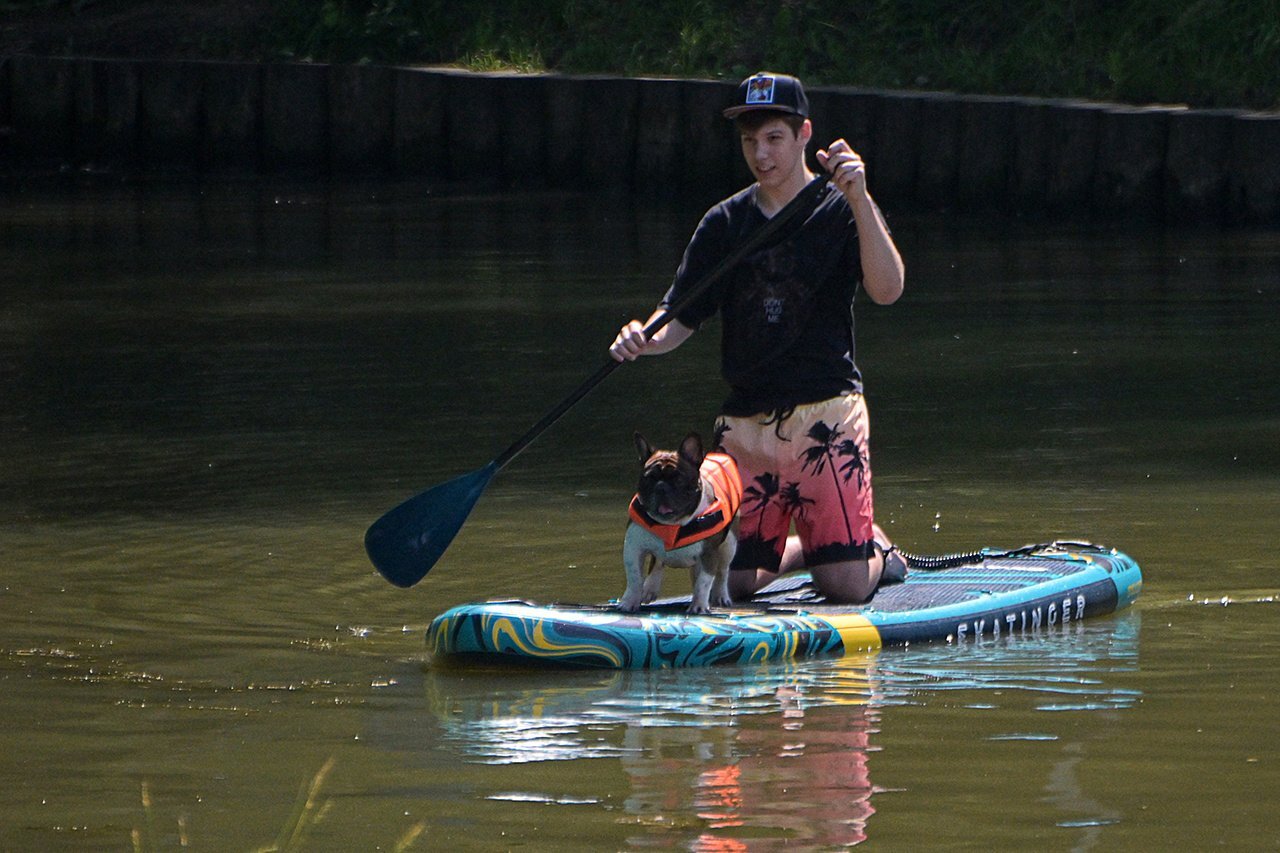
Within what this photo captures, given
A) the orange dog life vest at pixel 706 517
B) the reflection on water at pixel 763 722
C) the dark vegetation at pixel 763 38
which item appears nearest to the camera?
the reflection on water at pixel 763 722

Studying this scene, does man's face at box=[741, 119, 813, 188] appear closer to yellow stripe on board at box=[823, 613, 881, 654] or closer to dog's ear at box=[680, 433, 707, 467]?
dog's ear at box=[680, 433, 707, 467]

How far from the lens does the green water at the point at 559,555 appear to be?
565 cm

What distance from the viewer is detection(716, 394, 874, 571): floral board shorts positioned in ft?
23.9

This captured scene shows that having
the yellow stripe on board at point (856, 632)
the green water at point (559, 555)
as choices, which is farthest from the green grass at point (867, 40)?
the yellow stripe on board at point (856, 632)

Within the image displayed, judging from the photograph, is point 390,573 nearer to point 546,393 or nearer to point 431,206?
point 546,393

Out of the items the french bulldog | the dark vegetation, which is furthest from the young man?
the dark vegetation

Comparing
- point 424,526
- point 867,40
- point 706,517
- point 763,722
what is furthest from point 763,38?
point 763,722

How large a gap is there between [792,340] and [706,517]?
62 centimetres

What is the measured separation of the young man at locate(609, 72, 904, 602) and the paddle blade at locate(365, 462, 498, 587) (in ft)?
2.51

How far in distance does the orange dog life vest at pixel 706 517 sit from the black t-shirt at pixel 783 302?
311mm

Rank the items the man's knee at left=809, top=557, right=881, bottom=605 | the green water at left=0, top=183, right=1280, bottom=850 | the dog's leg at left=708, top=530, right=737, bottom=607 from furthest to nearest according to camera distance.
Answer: the man's knee at left=809, top=557, right=881, bottom=605 < the dog's leg at left=708, top=530, right=737, bottom=607 < the green water at left=0, top=183, right=1280, bottom=850

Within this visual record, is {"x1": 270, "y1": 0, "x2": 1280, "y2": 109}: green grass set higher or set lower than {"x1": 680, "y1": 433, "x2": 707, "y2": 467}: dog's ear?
higher

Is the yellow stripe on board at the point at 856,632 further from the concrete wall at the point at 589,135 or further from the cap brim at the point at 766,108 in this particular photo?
the concrete wall at the point at 589,135

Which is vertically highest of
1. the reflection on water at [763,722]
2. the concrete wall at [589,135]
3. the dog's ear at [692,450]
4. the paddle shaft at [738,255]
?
the concrete wall at [589,135]
